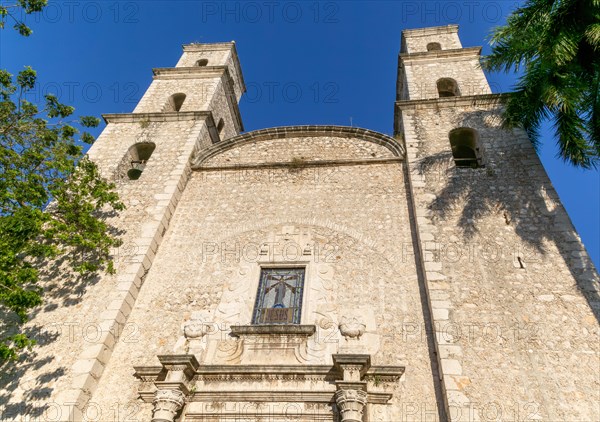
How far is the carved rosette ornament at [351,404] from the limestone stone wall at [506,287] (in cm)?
118

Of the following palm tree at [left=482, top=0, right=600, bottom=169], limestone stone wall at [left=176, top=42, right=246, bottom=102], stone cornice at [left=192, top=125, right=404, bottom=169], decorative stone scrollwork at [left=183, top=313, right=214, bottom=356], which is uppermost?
limestone stone wall at [left=176, top=42, right=246, bottom=102]

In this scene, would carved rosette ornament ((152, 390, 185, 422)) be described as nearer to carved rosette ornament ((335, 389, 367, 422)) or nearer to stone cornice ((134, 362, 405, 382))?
stone cornice ((134, 362, 405, 382))

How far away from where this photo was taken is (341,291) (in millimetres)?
7605

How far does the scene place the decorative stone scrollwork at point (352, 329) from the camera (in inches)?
269

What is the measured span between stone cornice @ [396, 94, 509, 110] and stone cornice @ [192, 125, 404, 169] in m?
1.11

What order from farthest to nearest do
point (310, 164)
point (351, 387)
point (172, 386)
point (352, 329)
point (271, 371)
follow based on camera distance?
point (310, 164)
point (352, 329)
point (271, 371)
point (172, 386)
point (351, 387)

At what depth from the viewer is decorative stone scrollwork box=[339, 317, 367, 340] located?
683 centimetres

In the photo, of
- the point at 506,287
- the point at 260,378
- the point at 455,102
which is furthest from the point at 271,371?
the point at 455,102

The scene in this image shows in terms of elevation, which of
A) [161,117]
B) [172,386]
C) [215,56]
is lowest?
[172,386]

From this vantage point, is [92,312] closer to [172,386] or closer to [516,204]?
[172,386]

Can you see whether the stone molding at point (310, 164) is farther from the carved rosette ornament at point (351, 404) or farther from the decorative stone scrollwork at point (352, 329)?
the carved rosette ornament at point (351, 404)

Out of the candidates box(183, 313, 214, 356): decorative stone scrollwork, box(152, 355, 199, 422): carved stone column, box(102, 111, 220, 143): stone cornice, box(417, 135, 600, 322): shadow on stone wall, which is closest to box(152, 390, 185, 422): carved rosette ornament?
box(152, 355, 199, 422): carved stone column

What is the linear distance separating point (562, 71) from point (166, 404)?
356 inches

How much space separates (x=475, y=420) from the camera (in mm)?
5398
